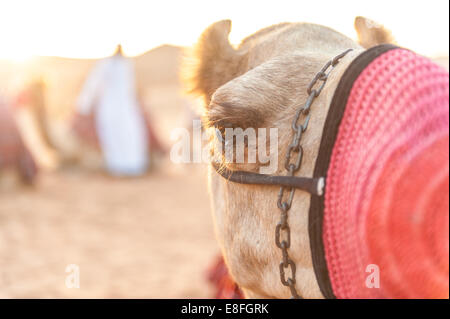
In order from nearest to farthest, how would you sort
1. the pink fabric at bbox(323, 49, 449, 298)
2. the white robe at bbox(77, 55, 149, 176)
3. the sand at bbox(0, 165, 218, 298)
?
the pink fabric at bbox(323, 49, 449, 298), the sand at bbox(0, 165, 218, 298), the white robe at bbox(77, 55, 149, 176)

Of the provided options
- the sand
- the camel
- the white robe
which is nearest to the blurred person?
the sand

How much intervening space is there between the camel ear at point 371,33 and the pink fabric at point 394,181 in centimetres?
73

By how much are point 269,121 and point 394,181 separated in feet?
1.57

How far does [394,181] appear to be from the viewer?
3.08 feet

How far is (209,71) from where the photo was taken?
1.83 meters

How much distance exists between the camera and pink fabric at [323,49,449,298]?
910 millimetres

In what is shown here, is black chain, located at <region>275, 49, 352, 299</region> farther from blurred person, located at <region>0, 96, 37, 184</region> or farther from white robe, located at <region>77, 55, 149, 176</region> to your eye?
white robe, located at <region>77, 55, 149, 176</region>

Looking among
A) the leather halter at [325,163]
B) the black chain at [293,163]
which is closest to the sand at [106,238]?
the black chain at [293,163]

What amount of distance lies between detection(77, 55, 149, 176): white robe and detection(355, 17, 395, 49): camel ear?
8384 millimetres

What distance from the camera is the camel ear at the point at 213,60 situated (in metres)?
1.80

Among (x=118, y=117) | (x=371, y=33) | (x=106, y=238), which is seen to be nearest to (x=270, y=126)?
(x=371, y=33)
